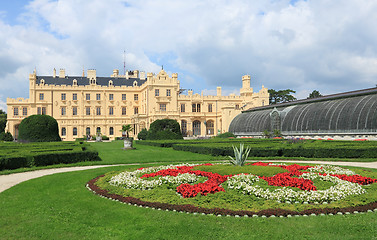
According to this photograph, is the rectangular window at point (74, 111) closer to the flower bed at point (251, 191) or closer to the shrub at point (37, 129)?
the shrub at point (37, 129)

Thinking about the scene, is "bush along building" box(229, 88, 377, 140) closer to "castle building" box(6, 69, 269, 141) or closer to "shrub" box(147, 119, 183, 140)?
"shrub" box(147, 119, 183, 140)

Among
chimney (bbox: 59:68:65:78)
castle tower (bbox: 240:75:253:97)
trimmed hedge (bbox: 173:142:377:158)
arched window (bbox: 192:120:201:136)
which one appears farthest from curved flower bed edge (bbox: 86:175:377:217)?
chimney (bbox: 59:68:65:78)

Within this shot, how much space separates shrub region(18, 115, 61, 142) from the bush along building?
2819 centimetres

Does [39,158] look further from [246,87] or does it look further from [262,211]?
[246,87]

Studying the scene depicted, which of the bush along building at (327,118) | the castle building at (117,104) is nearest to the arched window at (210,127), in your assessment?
the castle building at (117,104)

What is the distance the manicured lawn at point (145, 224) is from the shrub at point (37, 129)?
2522cm

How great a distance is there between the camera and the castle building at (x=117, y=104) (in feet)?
206

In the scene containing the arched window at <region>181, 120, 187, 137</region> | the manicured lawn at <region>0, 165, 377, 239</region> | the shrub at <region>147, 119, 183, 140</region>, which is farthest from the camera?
the arched window at <region>181, 120, 187, 137</region>

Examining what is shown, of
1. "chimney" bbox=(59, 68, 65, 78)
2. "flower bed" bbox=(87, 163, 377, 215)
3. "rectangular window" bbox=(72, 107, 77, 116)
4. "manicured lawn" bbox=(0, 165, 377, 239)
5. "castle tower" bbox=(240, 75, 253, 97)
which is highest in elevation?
"chimney" bbox=(59, 68, 65, 78)

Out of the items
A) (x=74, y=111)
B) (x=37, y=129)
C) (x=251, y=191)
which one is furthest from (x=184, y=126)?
(x=251, y=191)

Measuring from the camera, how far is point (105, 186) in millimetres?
10344

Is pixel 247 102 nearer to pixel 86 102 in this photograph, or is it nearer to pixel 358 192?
pixel 86 102

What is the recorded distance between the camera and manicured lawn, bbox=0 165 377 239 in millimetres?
6078

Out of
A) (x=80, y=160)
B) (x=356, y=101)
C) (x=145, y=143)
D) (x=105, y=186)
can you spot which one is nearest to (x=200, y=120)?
(x=145, y=143)
